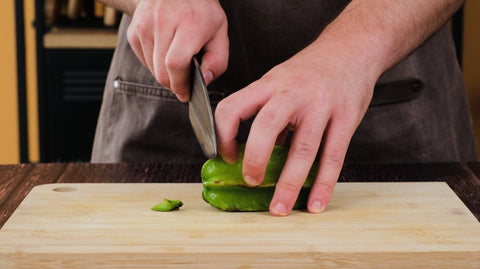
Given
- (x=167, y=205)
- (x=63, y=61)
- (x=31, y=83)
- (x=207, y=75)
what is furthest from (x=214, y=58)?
(x=31, y=83)

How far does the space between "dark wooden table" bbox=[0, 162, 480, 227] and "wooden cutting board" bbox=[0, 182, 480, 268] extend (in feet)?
0.36

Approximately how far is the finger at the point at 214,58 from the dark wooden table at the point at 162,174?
0.25m

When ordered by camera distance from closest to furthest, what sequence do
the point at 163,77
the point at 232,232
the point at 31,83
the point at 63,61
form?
1. the point at 232,232
2. the point at 163,77
3. the point at 63,61
4. the point at 31,83

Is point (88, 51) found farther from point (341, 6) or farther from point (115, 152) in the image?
point (341, 6)

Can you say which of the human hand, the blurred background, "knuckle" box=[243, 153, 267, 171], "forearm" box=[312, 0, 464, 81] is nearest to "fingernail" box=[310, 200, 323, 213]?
the human hand

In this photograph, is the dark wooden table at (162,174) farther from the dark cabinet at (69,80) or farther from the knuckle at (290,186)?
the dark cabinet at (69,80)

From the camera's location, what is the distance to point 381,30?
50.7 inches

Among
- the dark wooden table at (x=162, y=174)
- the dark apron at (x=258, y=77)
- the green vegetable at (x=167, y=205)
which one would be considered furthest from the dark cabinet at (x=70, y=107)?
the green vegetable at (x=167, y=205)

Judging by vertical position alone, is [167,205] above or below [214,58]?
below

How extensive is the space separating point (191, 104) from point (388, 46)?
1.12 ft

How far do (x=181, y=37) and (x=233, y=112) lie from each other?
0.54ft

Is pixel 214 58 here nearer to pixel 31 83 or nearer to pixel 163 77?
pixel 163 77

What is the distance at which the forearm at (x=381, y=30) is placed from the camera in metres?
1.23

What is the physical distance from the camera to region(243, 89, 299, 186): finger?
3.55 ft
